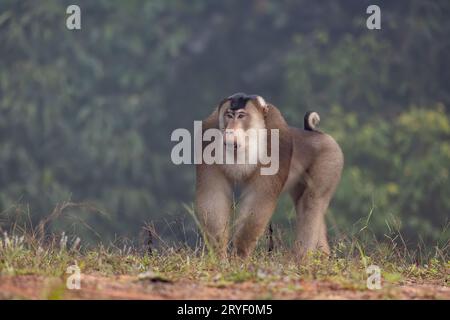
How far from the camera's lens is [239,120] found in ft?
21.9

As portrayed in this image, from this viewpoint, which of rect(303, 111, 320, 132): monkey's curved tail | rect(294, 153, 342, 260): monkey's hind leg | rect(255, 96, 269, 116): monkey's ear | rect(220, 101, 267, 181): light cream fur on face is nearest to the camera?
rect(220, 101, 267, 181): light cream fur on face

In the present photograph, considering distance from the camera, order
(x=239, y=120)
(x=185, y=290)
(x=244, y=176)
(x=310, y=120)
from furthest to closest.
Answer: (x=310, y=120) → (x=244, y=176) → (x=239, y=120) → (x=185, y=290)

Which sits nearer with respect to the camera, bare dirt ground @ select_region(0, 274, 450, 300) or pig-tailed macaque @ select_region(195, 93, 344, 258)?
bare dirt ground @ select_region(0, 274, 450, 300)

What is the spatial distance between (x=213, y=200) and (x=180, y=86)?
11.6 m

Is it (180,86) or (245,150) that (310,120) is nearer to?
(245,150)

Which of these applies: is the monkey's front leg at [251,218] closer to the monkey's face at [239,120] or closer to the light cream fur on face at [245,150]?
the light cream fur on face at [245,150]

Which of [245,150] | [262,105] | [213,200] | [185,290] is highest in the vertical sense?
[262,105]

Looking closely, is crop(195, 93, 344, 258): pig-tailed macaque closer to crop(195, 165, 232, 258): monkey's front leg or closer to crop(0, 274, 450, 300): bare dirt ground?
crop(195, 165, 232, 258): monkey's front leg

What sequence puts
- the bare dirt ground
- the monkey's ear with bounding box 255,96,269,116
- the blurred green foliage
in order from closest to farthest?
the bare dirt ground
the monkey's ear with bounding box 255,96,269,116
the blurred green foliage

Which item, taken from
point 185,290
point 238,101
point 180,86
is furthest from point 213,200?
point 180,86

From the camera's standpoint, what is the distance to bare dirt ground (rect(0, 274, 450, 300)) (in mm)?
4547

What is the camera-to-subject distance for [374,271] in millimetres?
5367

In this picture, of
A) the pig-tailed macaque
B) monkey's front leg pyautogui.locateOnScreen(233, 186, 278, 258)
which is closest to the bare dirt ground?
the pig-tailed macaque

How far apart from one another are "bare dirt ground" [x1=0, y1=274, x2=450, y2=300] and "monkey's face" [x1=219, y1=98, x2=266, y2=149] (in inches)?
66.4
